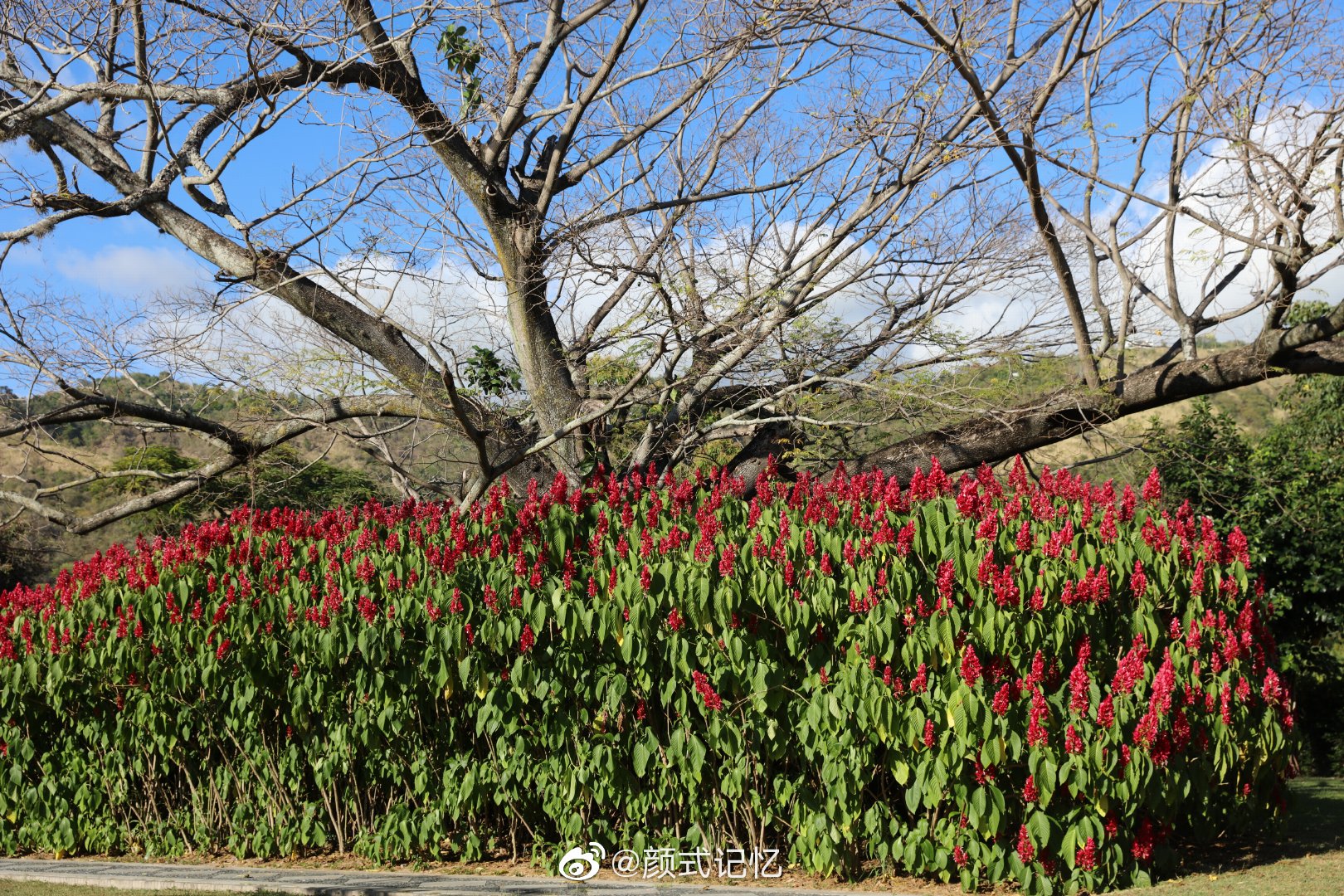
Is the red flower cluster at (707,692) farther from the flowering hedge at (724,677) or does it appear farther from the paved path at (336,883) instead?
the paved path at (336,883)

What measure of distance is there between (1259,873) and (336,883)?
15.4 feet

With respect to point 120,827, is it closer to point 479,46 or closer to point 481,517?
point 481,517

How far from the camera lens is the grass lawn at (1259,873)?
4.86m

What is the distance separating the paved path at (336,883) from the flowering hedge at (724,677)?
0.23 m

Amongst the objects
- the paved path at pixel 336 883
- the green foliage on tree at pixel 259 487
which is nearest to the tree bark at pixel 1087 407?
the paved path at pixel 336 883

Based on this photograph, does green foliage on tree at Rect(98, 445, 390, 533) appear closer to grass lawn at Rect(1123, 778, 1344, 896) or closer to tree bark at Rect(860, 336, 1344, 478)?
tree bark at Rect(860, 336, 1344, 478)

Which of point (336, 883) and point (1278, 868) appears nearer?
point (1278, 868)

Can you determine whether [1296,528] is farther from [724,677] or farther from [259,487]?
[259,487]

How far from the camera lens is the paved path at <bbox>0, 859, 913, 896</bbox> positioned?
17.7 ft

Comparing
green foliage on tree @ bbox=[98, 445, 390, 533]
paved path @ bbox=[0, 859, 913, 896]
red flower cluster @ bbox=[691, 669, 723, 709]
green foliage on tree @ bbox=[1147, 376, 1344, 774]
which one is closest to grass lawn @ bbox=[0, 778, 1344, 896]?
paved path @ bbox=[0, 859, 913, 896]

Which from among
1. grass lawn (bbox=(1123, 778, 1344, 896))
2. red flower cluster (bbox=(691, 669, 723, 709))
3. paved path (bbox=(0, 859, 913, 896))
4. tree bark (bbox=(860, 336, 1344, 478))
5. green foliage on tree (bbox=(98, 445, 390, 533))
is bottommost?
grass lawn (bbox=(1123, 778, 1344, 896))

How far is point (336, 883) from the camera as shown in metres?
5.84

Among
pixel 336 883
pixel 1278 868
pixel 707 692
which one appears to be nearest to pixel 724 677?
pixel 707 692

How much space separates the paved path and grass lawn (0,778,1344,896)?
14 centimetres
